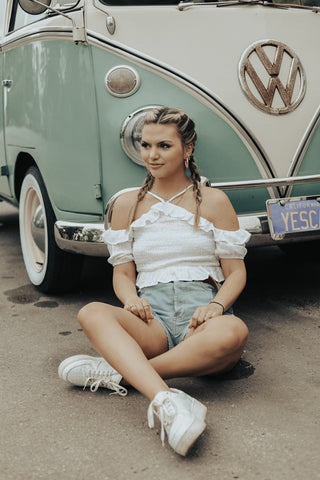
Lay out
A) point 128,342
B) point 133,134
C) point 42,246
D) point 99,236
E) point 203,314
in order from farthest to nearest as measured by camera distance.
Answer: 1. point 42,246
2. point 99,236
3. point 133,134
4. point 203,314
5. point 128,342

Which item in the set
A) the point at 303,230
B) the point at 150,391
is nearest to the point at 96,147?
the point at 303,230

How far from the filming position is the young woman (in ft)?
7.27

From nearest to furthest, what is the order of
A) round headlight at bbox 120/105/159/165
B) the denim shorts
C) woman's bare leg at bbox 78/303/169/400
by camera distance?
woman's bare leg at bbox 78/303/169/400, the denim shorts, round headlight at bbox 120/105/159/165

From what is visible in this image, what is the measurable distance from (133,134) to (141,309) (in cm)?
92

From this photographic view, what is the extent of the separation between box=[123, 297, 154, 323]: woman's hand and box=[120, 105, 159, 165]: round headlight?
2.64 feet

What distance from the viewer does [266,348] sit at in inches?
111

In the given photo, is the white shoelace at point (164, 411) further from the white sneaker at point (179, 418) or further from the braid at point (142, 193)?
the braid at point (142, 193)

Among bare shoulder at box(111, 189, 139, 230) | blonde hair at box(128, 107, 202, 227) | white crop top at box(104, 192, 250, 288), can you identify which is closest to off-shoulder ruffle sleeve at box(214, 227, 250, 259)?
white crop top at box(104, 192, 250, 288)

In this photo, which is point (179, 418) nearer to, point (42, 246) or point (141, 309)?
point (141, 309)

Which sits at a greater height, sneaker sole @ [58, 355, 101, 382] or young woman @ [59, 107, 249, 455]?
young woman @ [59, 107, 249, 455]

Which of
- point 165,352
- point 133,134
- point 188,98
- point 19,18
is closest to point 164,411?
point 165,352

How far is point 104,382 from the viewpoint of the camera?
92.2 inches

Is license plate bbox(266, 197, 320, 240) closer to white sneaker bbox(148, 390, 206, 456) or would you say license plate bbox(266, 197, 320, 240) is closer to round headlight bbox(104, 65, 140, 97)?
round headlight bbox(104, 65, 140, 97)

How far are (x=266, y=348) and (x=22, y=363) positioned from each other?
3.48 feet
